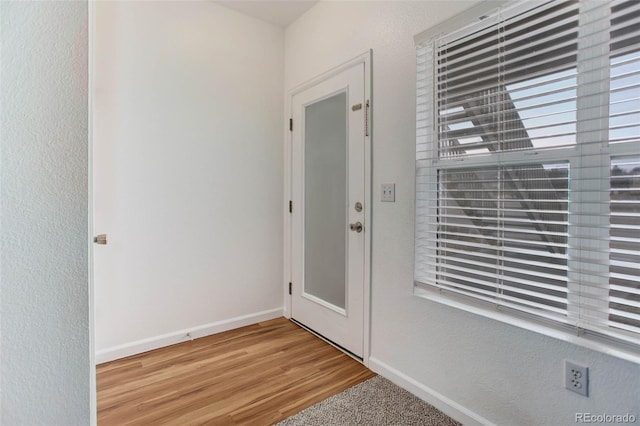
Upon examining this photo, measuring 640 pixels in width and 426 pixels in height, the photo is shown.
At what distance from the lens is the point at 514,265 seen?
1501mm

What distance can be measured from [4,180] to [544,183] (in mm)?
1792

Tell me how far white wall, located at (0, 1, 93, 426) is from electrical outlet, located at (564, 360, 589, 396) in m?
1.65

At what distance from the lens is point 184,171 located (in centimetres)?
253

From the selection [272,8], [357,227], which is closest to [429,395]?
[357,227]

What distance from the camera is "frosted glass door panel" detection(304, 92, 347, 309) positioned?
2.45 meters

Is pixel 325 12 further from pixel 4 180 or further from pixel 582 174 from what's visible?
pixel 4 180

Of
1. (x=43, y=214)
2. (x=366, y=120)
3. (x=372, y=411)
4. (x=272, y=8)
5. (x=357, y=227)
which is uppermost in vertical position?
(x=272, y=8)

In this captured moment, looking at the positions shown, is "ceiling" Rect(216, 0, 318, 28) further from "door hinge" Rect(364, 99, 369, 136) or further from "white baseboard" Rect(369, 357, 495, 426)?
"white baseboard" Rect(369, 357, 495, 426)

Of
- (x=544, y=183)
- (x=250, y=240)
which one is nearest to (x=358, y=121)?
(x=544, y=183)

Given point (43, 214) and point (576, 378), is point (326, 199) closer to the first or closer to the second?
point (576, 378)

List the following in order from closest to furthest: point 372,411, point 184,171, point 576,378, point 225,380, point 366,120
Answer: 1. point 576,378
2. point 372,411
3. point 225,380
4. point 366,120
5. point 184,171

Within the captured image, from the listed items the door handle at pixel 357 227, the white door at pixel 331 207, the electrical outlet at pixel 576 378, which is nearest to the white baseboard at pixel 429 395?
the white door at pixel 331 207

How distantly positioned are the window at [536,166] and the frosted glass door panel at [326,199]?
718mm

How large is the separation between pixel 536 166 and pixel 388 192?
80 cm
